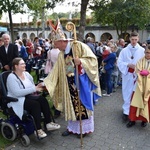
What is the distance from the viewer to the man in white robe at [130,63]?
467 cm

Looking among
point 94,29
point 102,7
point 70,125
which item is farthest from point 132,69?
point 94,29

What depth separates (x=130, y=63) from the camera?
4727 mm

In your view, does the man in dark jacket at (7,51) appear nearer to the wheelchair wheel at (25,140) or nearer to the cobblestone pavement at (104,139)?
the cobblestone pavement at (104,139)

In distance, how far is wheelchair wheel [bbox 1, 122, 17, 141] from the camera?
390 centimetres

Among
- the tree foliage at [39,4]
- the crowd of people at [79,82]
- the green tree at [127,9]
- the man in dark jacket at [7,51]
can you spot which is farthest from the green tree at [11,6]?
the crowd of people at [79,82]

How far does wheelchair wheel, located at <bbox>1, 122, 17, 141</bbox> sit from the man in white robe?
243 cm

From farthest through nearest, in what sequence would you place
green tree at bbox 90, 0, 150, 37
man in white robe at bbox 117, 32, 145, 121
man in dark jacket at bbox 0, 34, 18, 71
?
green tree at bbox 90, 0, 150, 37, man in dark jacket at bbox 0, 34, 18, 71, man in white robe at bbox 117, 32, 145, 121

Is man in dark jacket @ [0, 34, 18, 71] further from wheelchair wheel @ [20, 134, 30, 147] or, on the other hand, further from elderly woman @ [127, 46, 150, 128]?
elderly woman @ [127, 46, 150, 128]

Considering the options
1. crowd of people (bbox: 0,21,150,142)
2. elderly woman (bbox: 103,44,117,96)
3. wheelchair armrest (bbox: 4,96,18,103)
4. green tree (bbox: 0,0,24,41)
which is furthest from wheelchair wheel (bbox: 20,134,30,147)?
green tree (bbox: 0,0,24,41)

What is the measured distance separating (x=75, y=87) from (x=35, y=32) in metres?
34.3

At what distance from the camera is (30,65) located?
9.50 m

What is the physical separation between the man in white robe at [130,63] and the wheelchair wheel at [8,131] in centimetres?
243

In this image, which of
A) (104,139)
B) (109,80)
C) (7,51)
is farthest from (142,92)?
(7,51)

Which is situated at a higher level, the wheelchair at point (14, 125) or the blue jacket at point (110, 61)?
the blue jacket at point (110, 61)
